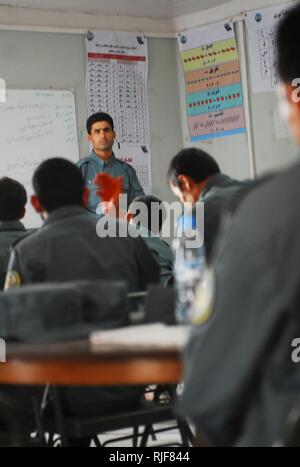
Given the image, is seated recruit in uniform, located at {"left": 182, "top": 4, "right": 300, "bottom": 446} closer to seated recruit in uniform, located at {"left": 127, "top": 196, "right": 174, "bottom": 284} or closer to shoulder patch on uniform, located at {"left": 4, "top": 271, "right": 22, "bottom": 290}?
shoulder patch on uniform, located at {"left": 4, "top": 271, "right": 22, "bottom": 290}

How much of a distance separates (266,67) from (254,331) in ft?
17.0

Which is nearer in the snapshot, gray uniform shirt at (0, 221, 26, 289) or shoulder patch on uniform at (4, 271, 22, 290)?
shoulder patch on uniform at (4, 271, 22, 290)

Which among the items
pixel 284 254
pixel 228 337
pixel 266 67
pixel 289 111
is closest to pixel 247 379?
pixel 228 337

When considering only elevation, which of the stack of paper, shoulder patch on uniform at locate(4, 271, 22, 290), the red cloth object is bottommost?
the stack of paper

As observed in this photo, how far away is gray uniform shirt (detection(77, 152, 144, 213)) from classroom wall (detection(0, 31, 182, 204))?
21 centimetres

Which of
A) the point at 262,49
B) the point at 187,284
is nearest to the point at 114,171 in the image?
the point at 262,49

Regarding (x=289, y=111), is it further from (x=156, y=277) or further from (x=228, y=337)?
(x=156, y=277)

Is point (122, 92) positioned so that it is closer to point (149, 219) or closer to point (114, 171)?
point (114, 171)

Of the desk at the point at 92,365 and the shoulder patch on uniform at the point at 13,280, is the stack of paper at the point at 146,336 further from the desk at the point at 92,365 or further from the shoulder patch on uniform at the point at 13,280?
the shoulder patch on uniform at the point at 13,280

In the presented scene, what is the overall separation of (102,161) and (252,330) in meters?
5.03

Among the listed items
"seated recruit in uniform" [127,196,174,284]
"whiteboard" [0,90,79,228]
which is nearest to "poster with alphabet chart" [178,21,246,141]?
"whiteboard" [0,90,79,228]

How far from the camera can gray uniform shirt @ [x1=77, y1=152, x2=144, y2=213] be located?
6.16m

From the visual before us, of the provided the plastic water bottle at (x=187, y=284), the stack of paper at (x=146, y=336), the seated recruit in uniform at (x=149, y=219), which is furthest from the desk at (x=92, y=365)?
the seated recruit in uniform at (x=149, y=219)

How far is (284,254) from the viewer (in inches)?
48.4
